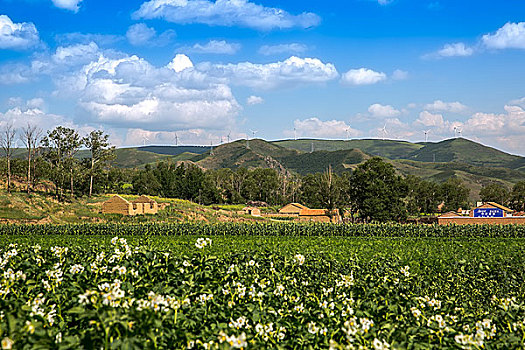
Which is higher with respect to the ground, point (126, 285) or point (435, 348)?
point (126, 285)

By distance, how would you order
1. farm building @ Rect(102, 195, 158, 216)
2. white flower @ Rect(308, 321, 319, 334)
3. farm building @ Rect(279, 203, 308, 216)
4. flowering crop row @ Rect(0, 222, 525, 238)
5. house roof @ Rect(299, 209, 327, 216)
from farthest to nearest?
farm building @ Rect(279, 203, 308, 216) → house roof @ Rect(299, 209, 327, 216) → farm building @ Rect(102, 195, 158, 216) → flowering crop row @ Rect(0, 222, 525, 238) → white flower @ Rect(308, 321, 319, 334)

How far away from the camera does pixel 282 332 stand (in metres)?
6.21

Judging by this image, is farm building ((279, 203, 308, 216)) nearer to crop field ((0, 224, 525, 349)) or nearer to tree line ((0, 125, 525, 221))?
tree line ((0, 125, 525, 221))

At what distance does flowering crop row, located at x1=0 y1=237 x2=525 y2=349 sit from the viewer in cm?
495

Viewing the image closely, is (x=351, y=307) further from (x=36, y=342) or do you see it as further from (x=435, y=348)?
(x=36, y=342)

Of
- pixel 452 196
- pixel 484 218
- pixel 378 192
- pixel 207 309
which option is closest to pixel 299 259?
pixel 207 309

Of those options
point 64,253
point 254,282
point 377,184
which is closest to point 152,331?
point 254,282

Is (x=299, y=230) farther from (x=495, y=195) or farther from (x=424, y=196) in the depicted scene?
(x=495, y=195)

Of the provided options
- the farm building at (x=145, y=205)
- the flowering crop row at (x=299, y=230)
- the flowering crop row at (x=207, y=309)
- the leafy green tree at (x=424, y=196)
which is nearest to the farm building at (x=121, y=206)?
the farm building at (x=145, y=205)

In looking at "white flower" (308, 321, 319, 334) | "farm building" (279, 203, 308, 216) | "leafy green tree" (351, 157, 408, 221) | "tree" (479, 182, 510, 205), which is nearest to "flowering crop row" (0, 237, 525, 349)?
"white flower" (308, 321, 319, 334)

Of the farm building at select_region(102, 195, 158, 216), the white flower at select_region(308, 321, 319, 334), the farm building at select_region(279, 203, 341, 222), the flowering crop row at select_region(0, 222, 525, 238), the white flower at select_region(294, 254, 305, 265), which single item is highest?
the white flower at select_region(294, 254, 305, 265)

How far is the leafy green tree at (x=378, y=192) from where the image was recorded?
71188 mm

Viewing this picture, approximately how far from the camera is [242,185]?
5285 inches

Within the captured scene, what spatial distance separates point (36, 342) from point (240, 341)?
77.1 inches
